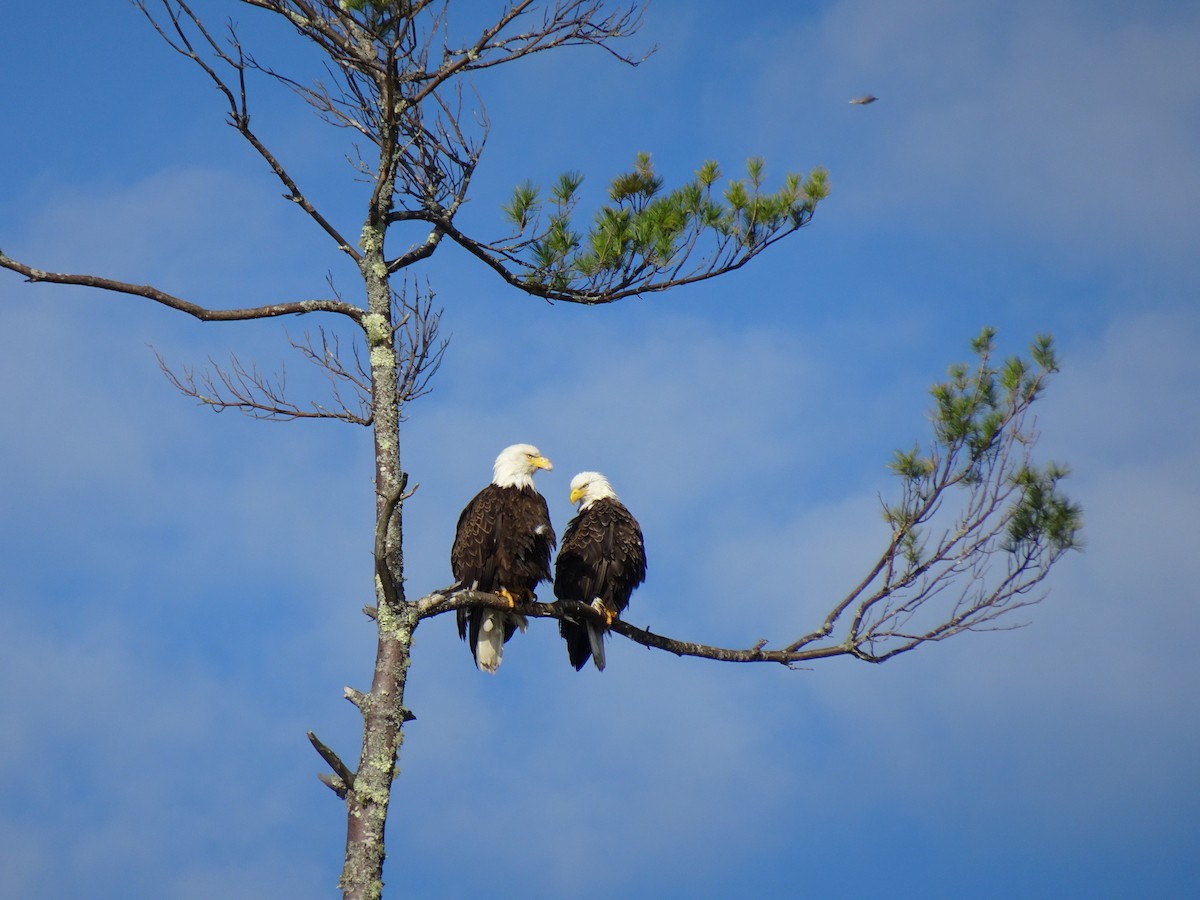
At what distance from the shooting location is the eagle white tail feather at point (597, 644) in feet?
19.7

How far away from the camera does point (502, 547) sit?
560 cm

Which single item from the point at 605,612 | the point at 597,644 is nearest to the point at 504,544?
the point at 605,612

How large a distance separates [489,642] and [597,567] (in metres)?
0.65

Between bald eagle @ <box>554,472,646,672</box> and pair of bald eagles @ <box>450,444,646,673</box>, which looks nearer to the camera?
pair of bald eagles @ <box>450,444,646,673</box>

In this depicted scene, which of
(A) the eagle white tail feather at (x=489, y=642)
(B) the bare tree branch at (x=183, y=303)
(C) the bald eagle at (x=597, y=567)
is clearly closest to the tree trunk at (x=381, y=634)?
(B) the bare tree branch at (x=183, y=303)

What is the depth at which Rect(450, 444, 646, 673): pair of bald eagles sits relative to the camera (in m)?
5.62

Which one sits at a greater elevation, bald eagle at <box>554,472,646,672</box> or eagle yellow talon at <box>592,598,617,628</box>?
bald eagle at <box>554,472,646,672</box>

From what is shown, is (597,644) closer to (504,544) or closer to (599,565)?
(599,565)

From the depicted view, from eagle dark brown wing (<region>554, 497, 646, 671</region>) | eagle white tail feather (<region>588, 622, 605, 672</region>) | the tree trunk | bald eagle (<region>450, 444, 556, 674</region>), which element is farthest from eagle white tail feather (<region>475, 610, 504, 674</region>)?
the tree trunk

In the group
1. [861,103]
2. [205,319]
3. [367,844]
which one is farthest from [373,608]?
[861,103]

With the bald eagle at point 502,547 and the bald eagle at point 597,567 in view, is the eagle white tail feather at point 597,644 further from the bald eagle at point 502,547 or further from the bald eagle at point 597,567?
the bald eagle at point 502,547

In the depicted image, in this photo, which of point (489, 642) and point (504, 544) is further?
point (489, 642)

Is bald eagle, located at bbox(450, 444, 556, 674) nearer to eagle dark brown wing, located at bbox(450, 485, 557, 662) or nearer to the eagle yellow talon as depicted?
eagle dark brown wing, located at bbox(450, 485, 557, 662)

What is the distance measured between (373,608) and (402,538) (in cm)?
32
